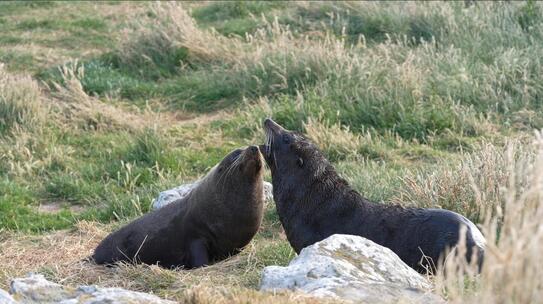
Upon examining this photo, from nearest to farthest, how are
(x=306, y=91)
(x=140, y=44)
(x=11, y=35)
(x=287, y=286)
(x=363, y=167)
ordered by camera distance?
(x=287, y=286)
(x=363, y=167)
(x=306, y=91)
(x=140, y=44)
(x=11, y=35)

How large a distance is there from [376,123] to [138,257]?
3864 millimetres

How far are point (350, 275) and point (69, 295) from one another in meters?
1.33

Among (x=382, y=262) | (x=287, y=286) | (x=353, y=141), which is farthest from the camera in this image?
(x=353, y=141)

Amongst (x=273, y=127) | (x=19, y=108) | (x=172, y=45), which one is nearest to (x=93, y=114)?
(x=19, y=108)

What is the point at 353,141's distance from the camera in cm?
1034

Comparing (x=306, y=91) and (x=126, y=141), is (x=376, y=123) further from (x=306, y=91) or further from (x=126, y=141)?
(x=126, y=141)

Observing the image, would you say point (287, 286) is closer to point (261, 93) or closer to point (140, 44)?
point (261, 93)

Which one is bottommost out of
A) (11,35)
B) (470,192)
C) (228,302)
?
(11,35)

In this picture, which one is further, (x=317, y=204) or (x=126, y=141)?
(x=126, y=141)

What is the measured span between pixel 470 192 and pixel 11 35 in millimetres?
9966

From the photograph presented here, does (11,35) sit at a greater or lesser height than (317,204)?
lesser

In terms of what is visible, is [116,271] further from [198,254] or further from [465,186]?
[465,186]

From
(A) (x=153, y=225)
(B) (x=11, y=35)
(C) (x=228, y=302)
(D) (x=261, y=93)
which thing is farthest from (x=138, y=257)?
(B) (x=11, y=35)

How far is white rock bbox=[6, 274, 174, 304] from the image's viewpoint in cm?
455
